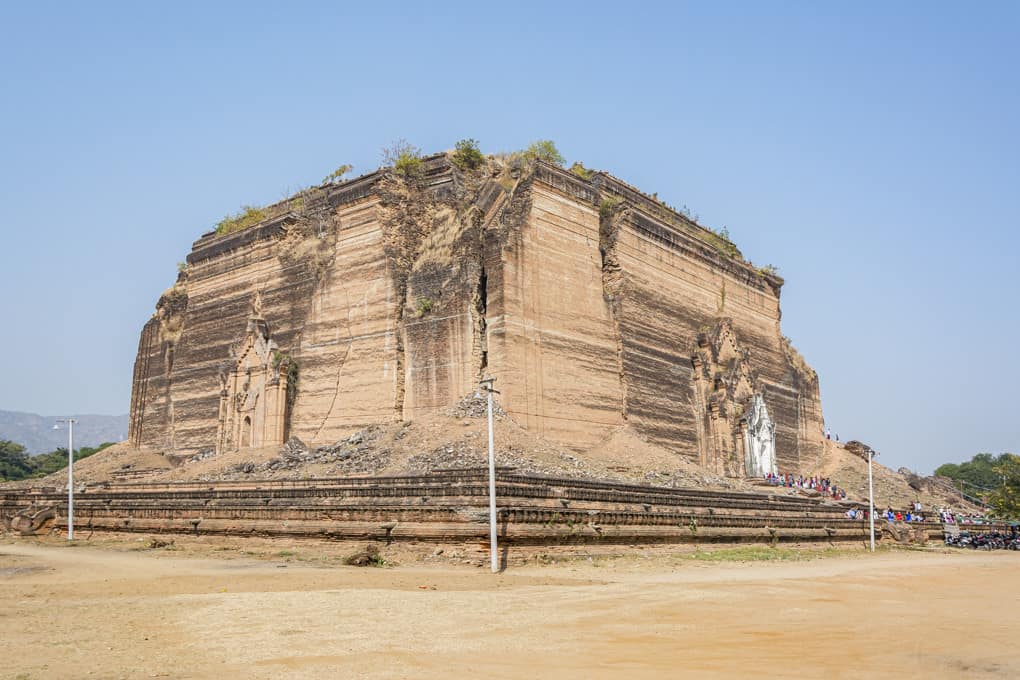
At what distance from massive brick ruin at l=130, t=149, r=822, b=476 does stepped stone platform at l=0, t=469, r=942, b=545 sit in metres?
6.62

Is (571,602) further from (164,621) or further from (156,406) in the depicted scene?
(156,406)

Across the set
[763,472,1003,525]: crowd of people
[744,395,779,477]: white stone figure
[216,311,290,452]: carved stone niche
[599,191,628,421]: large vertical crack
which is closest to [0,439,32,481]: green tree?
[216,311,290,452]: carved stone niche

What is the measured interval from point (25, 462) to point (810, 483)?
6794 centimetres

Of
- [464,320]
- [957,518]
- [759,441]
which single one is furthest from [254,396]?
[957,518]

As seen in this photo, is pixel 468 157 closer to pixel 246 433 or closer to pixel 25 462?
pixel 246 433

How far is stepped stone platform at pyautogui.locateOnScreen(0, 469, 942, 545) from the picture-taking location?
1809 cm

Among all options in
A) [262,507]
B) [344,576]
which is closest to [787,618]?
→ [344,576]

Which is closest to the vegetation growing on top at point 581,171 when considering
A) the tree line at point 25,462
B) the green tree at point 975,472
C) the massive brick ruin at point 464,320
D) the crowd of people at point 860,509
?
the massive brick ruin at point 464,320

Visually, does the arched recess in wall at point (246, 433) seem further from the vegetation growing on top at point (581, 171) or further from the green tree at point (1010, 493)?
the green tree at point (1010, 493)

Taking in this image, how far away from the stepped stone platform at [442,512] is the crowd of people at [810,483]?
8.49 m

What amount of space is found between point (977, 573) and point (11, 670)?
1854 cm

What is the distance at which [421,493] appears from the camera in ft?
61.4

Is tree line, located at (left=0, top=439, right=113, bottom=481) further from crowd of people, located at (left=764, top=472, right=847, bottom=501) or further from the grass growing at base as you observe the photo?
the grass growing at base

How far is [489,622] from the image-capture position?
34.4 ft
